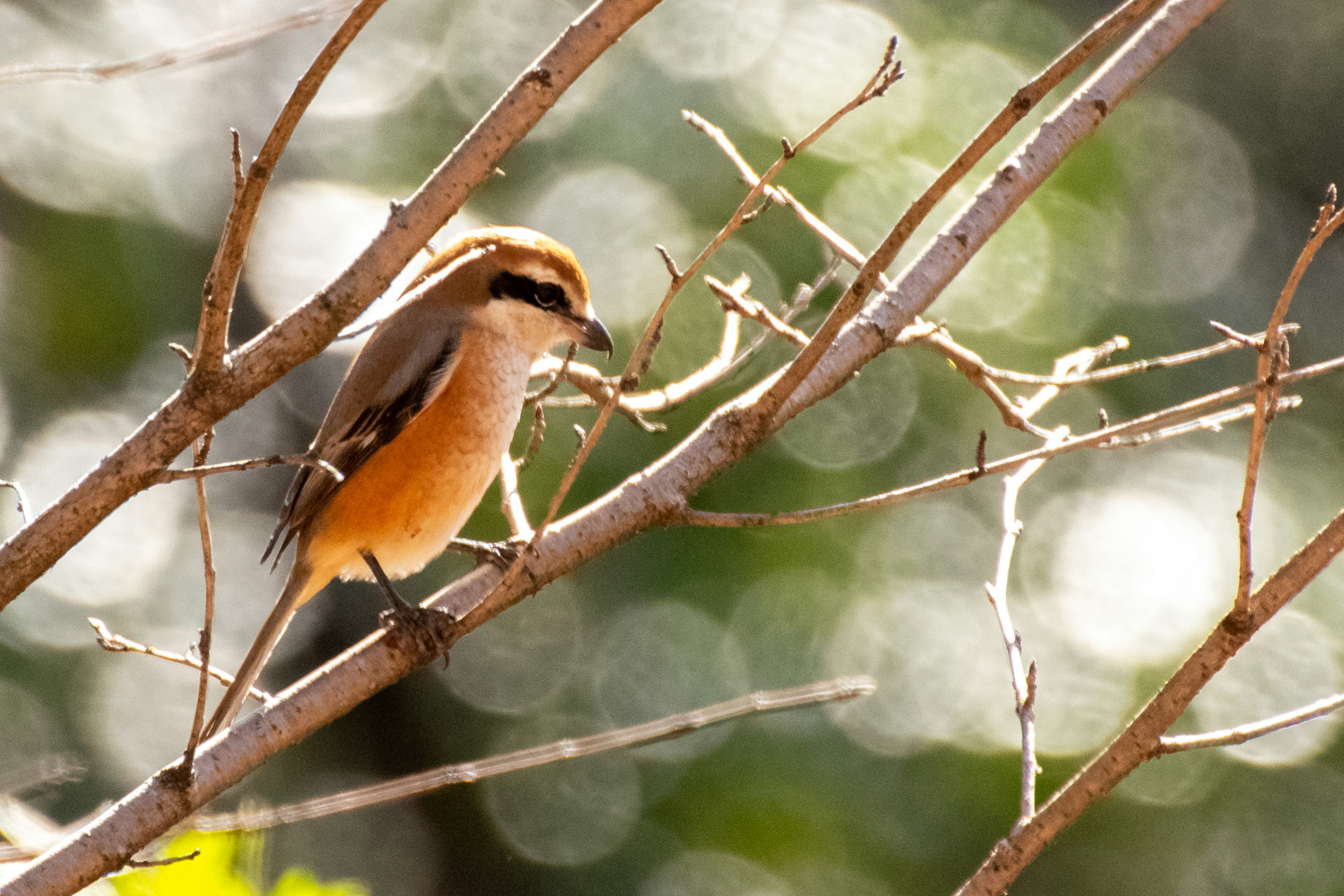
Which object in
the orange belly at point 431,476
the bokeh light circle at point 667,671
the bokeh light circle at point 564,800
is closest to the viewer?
the orange belly at point 431,476

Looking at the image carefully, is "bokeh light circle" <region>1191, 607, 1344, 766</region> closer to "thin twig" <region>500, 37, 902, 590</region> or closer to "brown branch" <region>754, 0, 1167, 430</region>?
"brown branch" <region>754, 0, 1167, 430</region>

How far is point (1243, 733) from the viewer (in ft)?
5.43

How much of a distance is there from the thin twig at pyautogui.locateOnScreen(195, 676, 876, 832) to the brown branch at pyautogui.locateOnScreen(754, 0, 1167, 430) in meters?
0.62

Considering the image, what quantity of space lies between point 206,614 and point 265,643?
104 centimetres

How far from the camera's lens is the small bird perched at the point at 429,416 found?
277cm

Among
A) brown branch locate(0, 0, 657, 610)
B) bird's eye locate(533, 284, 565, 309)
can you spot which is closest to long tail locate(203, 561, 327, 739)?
brown branch locate(0, 0, 657, 610)

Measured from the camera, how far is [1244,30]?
17.1 ft

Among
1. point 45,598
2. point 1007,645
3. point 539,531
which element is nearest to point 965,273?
point 1007,645

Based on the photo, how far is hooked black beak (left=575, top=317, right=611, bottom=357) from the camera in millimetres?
3012

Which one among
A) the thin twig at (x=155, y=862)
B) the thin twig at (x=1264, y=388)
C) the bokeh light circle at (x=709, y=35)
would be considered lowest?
the thin twig at (x=1264, y=388)

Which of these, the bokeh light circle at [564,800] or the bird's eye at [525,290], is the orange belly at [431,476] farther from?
the bokeh light circle at [564,800]

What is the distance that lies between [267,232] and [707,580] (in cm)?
291

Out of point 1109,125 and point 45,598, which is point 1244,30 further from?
point 45,598

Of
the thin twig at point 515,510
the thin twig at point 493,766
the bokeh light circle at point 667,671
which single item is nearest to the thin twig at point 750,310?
the thin twig at point 515,510
